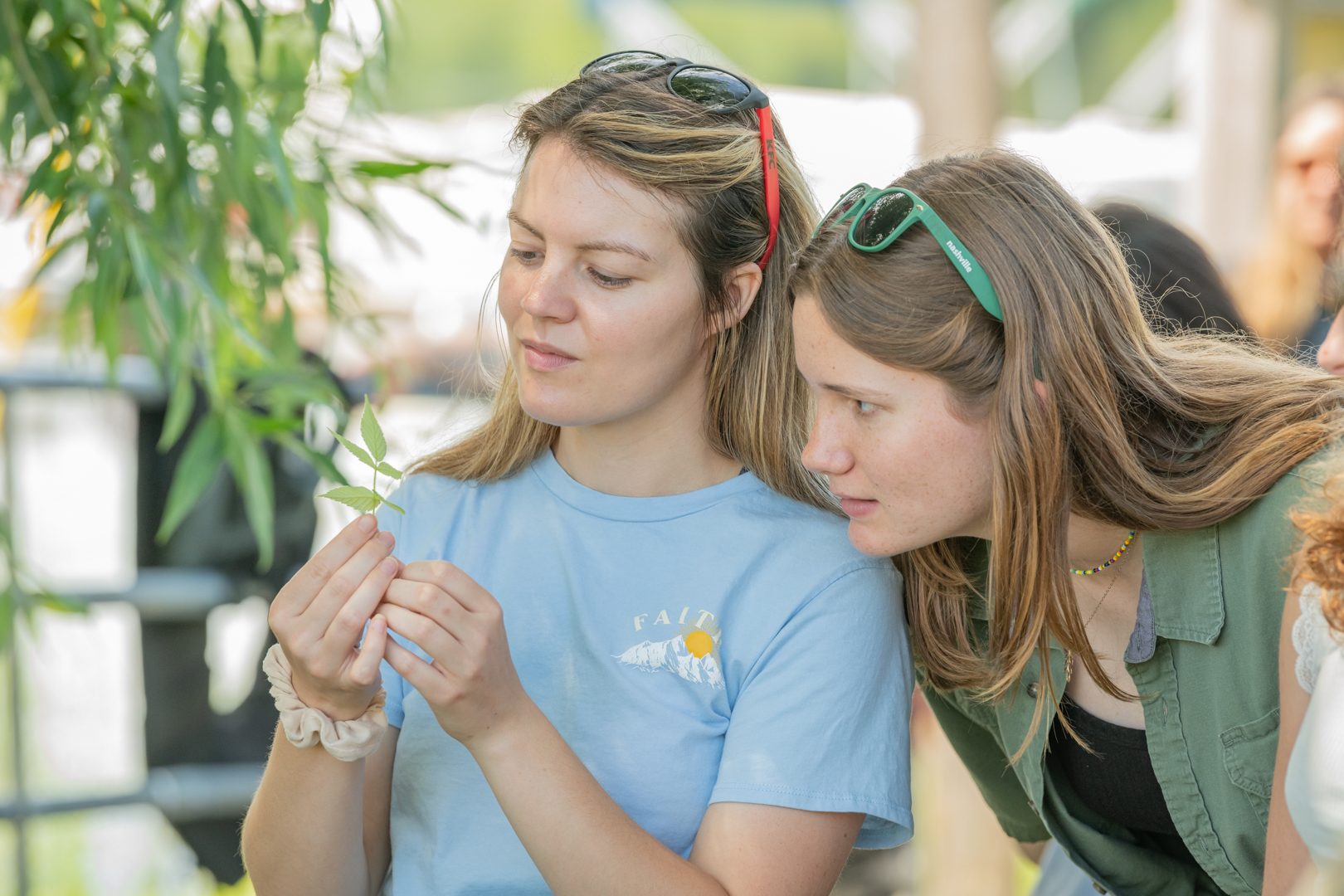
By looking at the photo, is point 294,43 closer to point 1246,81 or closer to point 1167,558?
point 1167,558

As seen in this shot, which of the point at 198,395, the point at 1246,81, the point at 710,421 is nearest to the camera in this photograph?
the point at 710,421

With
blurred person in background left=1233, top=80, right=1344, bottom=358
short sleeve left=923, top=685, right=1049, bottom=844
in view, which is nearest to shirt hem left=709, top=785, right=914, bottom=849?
short sleeve left=923, top=685, right=1049, bottom=844

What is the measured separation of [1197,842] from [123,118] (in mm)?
1411

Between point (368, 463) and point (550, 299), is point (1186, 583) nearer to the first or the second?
point (550, 299)

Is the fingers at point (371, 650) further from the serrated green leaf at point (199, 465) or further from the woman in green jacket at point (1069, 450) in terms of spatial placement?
the serrated green leaf at point (199, 465)

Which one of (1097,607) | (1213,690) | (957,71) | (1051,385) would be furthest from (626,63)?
(957,71)

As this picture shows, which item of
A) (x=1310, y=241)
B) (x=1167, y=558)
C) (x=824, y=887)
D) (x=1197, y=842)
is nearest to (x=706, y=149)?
(x=1167, y=558)

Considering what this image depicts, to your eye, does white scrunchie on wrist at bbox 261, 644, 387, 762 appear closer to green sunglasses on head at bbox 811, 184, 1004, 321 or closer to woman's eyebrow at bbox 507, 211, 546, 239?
woman's eyebrow at bbox 507, 211, 546, 239

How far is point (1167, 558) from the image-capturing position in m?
1.23

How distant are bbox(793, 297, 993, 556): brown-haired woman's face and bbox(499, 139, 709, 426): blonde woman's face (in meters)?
0.16

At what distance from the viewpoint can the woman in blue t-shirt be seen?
1.08m

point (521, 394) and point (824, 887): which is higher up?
point (521, 394)

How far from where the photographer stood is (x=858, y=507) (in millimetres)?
1199

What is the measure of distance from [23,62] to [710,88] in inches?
28.0
